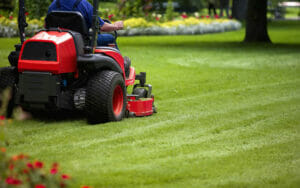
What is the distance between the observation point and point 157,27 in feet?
87.2

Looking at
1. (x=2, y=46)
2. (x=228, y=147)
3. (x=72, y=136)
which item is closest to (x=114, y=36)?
(x=72, y=136)

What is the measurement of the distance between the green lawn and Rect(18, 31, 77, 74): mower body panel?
2.42ft

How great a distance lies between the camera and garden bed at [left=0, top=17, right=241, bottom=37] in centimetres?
2091

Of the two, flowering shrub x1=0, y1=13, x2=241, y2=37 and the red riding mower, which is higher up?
the red riding mower

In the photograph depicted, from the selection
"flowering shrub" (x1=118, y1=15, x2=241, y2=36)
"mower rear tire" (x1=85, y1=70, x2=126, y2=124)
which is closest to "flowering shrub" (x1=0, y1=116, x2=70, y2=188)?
"mower rear tire" (x1=85, y1=70, x2=126, y2=124)

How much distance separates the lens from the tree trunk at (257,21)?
78.0 feet

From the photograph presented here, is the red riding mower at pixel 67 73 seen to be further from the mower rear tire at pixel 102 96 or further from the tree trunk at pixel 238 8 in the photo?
the tree trunk at pixel 238 8

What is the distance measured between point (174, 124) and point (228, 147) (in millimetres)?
1407

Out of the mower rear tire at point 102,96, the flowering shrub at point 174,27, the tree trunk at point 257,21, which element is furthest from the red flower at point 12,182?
the flowering shrub at point 174,27

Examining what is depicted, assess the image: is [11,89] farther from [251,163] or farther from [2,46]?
[2,46]

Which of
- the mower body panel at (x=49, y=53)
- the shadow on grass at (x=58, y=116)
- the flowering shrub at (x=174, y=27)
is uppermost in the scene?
the mower body panel at (x=49, y=53)

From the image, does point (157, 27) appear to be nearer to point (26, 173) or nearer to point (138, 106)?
point (138, 106)

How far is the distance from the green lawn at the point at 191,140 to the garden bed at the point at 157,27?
8982 mm

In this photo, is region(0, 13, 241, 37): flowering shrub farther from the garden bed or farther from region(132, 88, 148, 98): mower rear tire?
region(132, 88, 148, 98): mower rear tire
